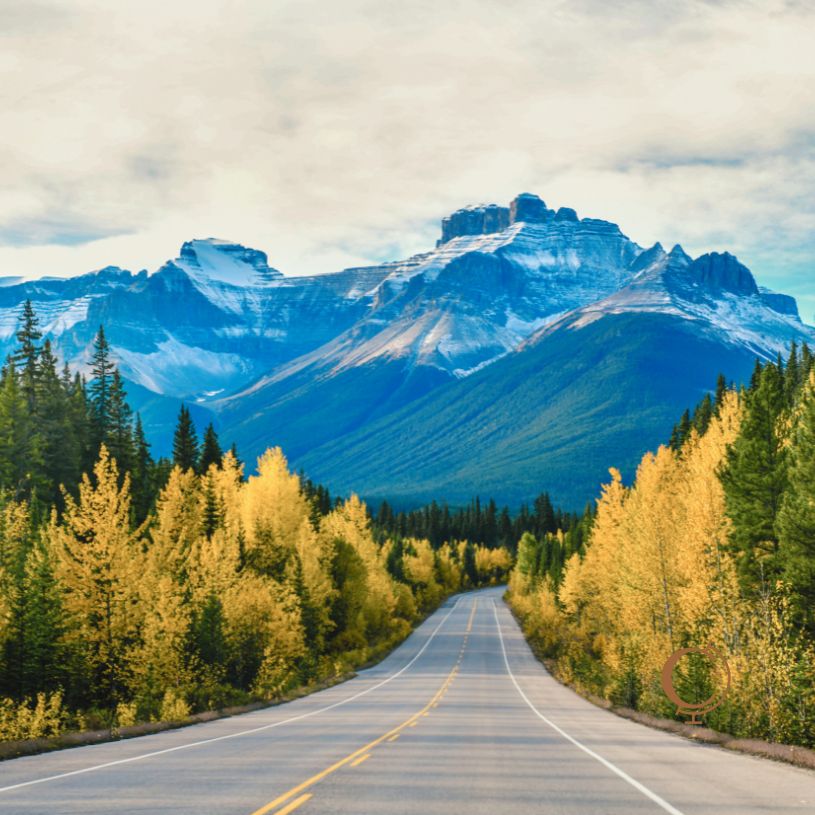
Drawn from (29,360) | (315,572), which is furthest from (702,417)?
(29,360)

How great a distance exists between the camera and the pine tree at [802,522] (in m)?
27.4

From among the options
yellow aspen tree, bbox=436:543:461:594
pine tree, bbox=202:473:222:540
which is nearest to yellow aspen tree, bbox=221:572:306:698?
pine tree, bbox=202:473:222:540

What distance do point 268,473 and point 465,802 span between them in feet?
145

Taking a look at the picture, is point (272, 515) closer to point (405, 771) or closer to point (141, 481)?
point (141, 481)

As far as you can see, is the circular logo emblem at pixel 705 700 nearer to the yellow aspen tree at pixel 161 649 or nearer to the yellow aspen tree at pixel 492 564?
the yellow aspen tree at pixel 161 649

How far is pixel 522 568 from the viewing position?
383 ft

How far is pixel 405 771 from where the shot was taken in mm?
15391

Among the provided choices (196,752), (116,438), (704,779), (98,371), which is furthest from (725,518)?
(98,371)

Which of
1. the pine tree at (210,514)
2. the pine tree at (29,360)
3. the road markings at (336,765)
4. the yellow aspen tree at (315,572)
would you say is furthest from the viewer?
the pine tree at (29,360)

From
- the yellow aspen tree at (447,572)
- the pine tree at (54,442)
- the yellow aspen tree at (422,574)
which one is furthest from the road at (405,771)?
the yellow aspen tree at (447,572)

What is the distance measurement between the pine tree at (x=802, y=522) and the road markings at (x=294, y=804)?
20.0 metres

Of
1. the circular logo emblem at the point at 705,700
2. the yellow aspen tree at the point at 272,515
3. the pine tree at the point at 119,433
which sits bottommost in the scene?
the circular logo emblem at the point at 705,700

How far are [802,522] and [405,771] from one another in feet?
58.2

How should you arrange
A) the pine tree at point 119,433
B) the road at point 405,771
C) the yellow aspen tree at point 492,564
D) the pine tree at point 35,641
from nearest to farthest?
the road at point 405,771 < the pine tree at point 35,641 < the pine tree at point 119,433 < the yellow aspen tree at point 492,564
